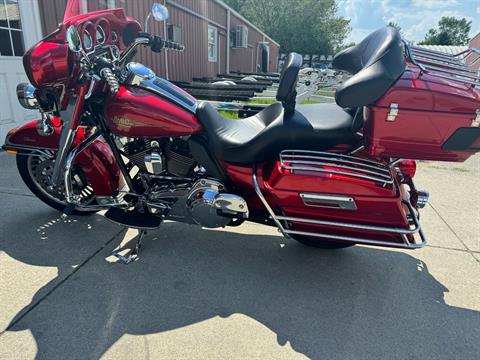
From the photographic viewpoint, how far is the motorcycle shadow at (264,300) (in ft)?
5.64

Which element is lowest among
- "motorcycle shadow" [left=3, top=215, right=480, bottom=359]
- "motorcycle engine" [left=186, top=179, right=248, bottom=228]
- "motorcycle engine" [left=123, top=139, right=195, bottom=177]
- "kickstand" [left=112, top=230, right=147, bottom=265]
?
"motorcycle shadow" [left=3, top=215, right=480, bottom=359]

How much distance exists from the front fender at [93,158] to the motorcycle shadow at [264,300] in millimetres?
449

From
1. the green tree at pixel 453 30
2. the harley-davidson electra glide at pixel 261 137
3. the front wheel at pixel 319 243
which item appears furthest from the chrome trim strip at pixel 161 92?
the green tree at pixel 453 30

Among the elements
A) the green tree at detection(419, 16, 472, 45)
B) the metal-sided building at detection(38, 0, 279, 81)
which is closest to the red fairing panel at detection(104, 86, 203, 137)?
the metal-sided building at detection(38, 0, 279, 81)

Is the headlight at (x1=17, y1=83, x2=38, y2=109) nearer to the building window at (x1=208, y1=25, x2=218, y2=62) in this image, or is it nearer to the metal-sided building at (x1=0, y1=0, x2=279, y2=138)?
the metal-sided building at (x1=0, y1=0, x2=279, y2=138)

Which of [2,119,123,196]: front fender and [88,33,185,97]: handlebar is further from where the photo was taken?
[2,119,123,196]: front fender

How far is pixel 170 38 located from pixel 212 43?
897 centimetres

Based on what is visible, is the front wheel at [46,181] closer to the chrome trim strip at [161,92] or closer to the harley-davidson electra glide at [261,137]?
the harley-davidson electra glide at [261,137]

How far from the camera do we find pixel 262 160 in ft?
6.52

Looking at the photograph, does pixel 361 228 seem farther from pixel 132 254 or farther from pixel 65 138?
pixel 65 138

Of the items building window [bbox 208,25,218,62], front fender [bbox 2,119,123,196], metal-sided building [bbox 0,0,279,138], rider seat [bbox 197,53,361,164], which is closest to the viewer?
rider seat [bbox 197,53,361,164]

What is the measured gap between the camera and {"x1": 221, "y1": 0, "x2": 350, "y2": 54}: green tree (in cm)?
4041

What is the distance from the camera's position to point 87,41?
6.46 ft

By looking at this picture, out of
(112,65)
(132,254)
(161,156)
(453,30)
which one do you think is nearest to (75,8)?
(112,65)
